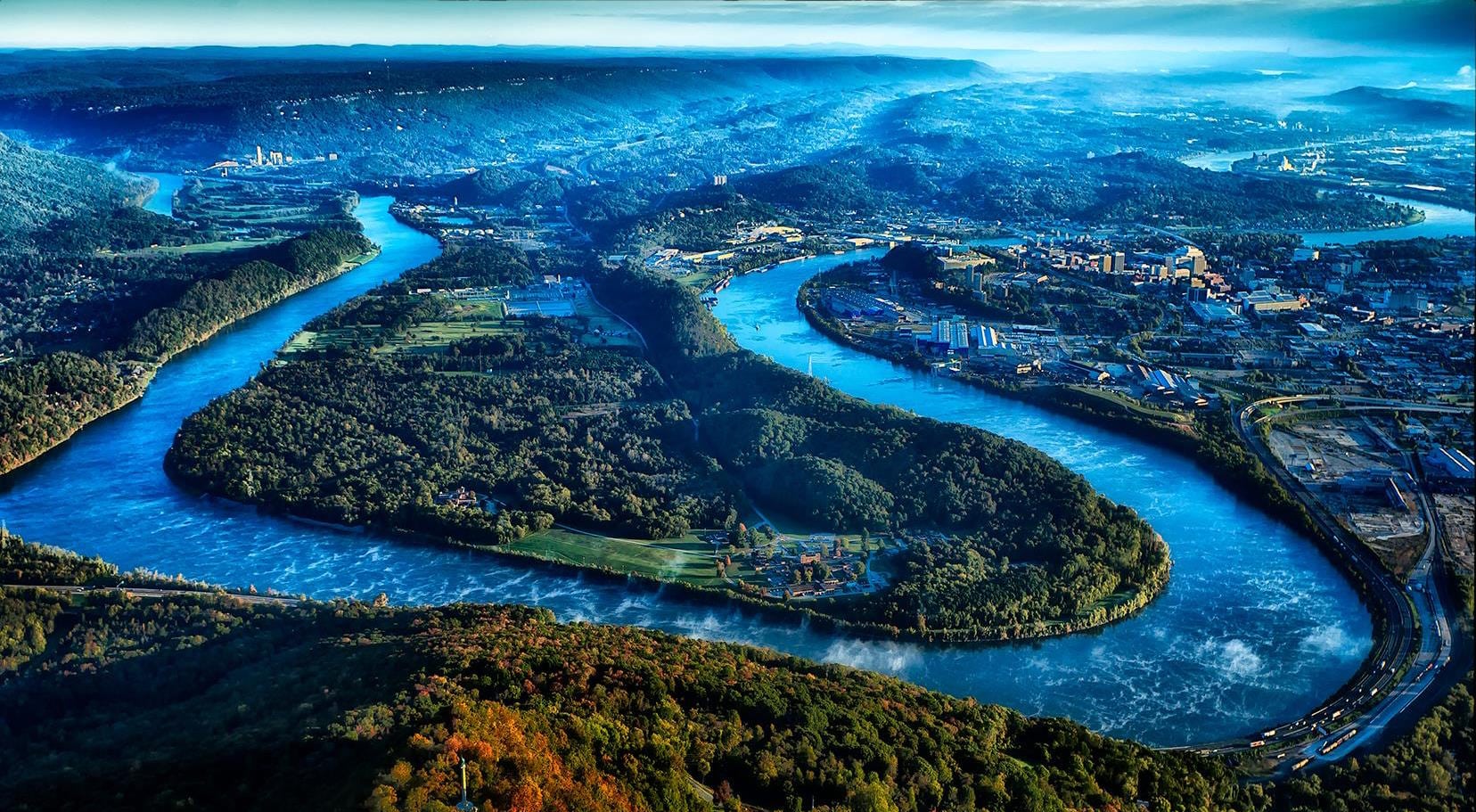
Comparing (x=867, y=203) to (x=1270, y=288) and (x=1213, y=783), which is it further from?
(x=1213, y=783)

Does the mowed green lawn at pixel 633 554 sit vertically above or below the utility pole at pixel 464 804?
below

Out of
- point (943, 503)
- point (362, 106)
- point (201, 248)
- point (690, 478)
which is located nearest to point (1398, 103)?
point (943, 503)

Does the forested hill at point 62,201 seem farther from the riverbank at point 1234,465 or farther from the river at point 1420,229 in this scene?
the river at point 1420,229

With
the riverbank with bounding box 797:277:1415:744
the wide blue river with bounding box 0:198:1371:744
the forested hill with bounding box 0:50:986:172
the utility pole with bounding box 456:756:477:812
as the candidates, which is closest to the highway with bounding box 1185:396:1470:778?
the riverbank with bounding box 797:277:1415:744

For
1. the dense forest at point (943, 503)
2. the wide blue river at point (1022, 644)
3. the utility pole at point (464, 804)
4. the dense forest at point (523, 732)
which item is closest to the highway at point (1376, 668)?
the wide blue river at point (1022, 644)

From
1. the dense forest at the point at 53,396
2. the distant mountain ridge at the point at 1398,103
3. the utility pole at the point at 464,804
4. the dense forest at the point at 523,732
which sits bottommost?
the distant mountain ridge at the point at 1398,103

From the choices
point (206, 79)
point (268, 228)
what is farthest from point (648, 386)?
point (206, 79)

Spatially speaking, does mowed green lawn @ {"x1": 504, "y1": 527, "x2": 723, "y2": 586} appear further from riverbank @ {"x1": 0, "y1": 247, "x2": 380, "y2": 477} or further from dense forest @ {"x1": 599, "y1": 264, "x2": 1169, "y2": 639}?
riverbank @ {"x1": 0, "y1": 247, "x2": 380, "y2": 477}

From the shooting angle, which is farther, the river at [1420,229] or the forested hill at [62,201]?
the forested hill at [62,201]
